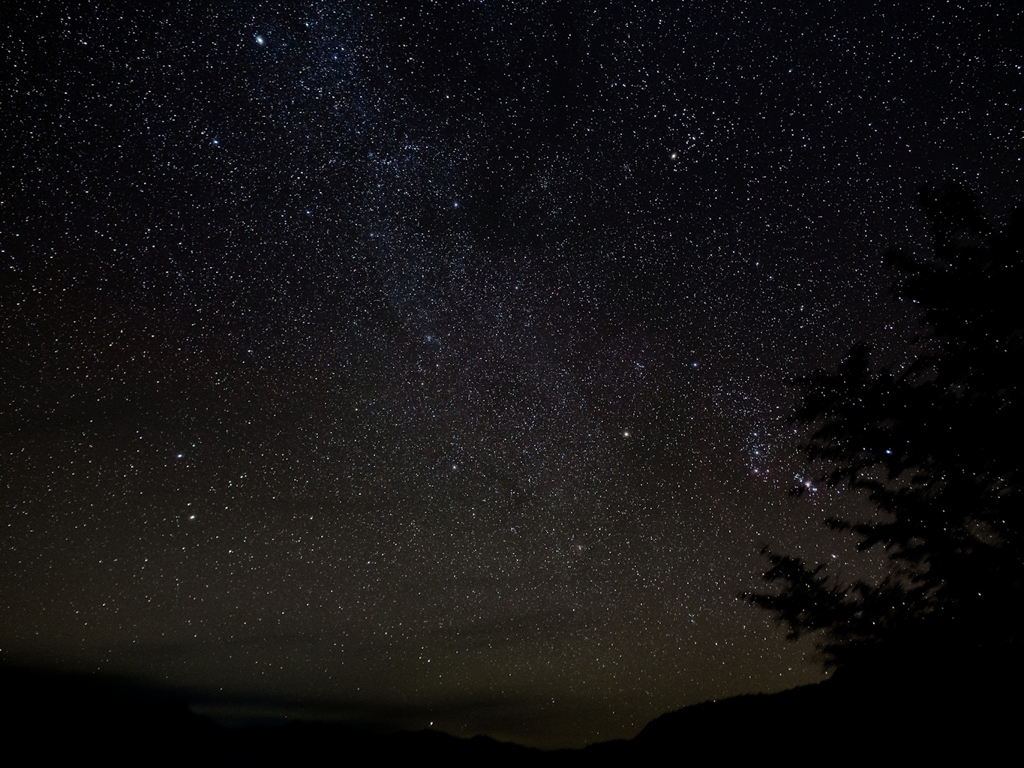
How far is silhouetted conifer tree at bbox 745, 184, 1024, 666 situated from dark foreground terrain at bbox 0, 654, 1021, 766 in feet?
1.86

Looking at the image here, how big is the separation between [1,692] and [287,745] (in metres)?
22.9

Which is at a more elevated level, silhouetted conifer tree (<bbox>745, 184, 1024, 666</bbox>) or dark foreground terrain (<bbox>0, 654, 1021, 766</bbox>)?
silhouetted conifer tree (<bbox>745, 184, 1024, 666</bbox>)

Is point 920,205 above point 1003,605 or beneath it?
above

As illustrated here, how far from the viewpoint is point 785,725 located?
7.45 meters

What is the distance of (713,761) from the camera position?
804cm

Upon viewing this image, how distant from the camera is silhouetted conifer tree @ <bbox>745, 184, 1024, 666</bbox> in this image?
658 cm

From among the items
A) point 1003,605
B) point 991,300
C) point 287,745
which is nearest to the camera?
point 1003,605

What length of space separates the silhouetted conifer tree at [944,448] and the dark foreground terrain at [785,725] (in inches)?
22.3

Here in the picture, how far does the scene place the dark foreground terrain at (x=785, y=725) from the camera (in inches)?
216

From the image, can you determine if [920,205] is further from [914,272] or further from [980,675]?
[980,675]

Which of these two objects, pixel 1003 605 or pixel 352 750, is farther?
pixel 352 750

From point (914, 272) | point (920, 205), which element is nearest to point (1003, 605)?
point (914, 272)

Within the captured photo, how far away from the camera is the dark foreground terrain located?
5488 mm

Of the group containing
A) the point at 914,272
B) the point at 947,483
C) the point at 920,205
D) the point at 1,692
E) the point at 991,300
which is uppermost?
the point at 920,205
